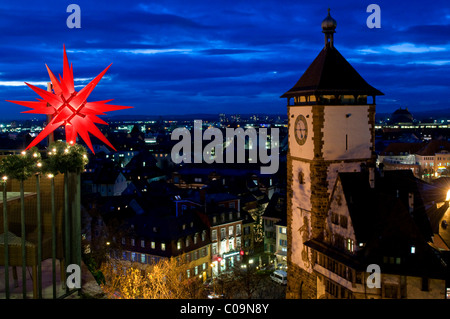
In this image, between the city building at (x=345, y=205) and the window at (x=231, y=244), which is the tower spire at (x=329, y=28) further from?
the window at (x=231, y=244)

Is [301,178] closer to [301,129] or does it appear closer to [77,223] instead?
[301,129]

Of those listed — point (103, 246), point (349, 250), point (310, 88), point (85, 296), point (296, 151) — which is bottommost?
point (103, 246)

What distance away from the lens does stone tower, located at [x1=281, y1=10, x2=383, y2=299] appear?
2525cm

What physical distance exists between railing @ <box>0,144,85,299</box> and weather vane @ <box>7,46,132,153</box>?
3.42ft

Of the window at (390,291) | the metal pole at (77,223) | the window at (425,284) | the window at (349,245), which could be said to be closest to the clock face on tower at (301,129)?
the window at (349,245)

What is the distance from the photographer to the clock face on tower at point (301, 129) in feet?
86.2

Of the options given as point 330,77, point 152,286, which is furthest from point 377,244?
point 152,286

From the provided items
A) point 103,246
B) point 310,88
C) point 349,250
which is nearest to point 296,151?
point 310,88

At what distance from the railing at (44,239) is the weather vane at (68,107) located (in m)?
1.04

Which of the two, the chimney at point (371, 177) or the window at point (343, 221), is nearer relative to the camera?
the window at point (343, 221)

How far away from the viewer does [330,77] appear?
25.5 meters

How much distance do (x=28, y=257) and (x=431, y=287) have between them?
16.8 meters

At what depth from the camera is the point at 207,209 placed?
49562 mm
